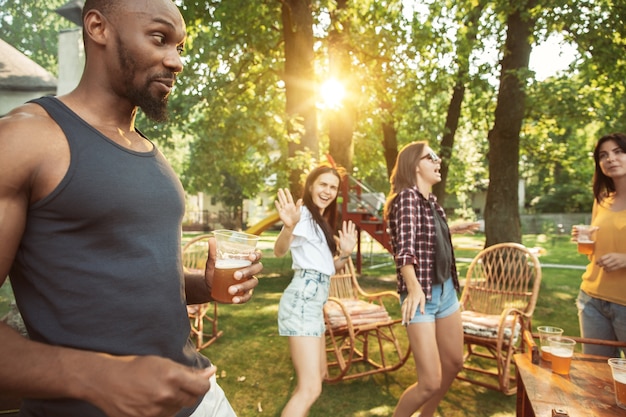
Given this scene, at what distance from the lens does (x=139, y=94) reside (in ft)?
→ 4.49

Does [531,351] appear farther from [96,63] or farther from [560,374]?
[96,63]

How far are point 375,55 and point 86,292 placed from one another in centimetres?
1129

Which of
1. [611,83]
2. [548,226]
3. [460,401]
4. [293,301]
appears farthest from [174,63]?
[548,226]

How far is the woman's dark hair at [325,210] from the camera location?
3.83 m

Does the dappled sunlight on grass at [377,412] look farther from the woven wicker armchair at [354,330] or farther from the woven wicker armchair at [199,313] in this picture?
the woven wicker armchair at [199,313]

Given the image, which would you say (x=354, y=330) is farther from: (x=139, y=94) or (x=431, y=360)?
(x=139, y=94)

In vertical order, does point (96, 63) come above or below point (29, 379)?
above

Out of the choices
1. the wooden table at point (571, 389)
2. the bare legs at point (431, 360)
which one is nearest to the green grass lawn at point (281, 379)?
the bare legs at point (431, 360)

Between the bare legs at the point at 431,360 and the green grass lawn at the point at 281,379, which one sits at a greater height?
the bare legs at the point at 431,360

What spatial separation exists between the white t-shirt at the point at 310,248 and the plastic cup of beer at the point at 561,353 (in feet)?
5.73

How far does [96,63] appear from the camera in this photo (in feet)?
4.42

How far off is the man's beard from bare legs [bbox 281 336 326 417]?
235 cm

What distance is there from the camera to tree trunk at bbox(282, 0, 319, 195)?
8.68 m

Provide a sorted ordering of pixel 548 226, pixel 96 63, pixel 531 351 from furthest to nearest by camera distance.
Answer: pixel 548 226 < pixel 531 351 < pixel 96 63
